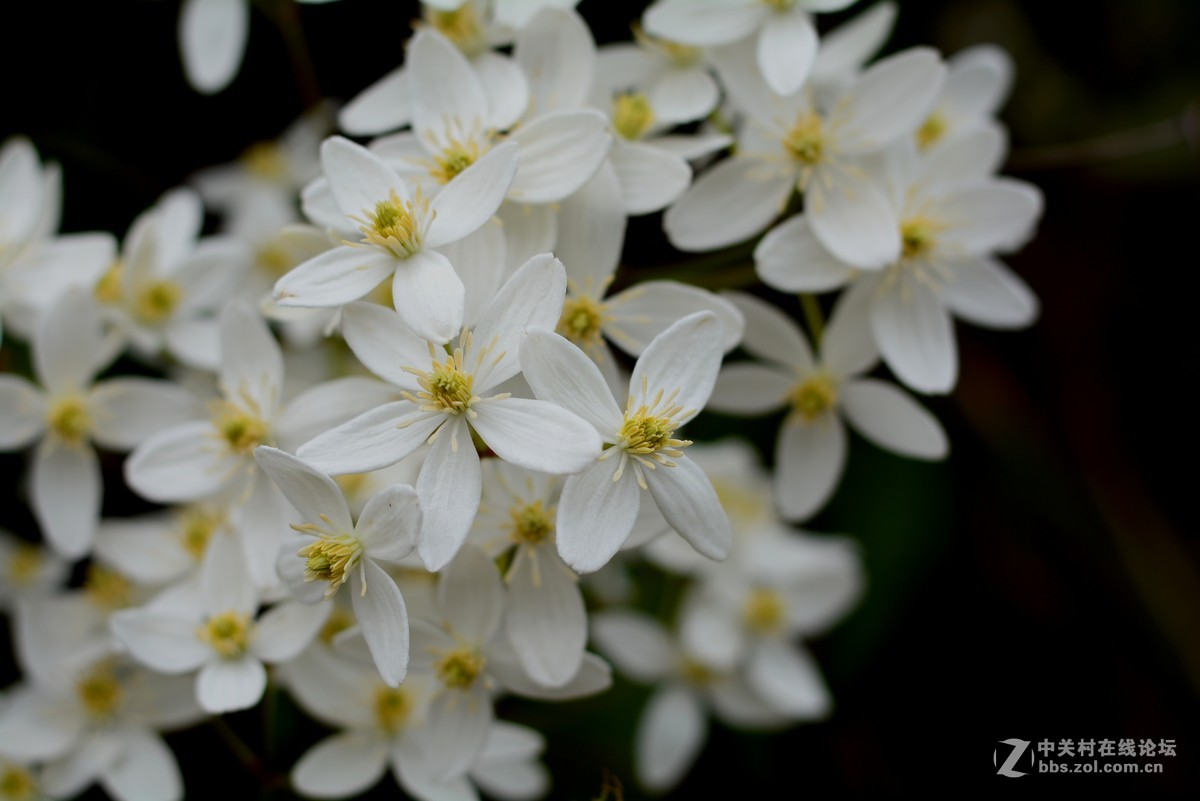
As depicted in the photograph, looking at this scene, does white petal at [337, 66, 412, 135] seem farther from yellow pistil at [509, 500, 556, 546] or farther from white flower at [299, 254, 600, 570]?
yellow pistil at [509, 500, 556, 546]

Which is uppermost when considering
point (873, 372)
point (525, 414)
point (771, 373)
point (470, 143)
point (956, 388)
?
point (470, 143)

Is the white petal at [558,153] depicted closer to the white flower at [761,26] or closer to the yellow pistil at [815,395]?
the white flower at [761,26]

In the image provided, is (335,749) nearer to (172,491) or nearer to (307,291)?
(172,491)

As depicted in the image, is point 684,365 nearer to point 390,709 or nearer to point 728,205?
point 728,205

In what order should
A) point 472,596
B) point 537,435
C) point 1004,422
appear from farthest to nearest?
point 1004,422 < point 472,596 < point 537,435

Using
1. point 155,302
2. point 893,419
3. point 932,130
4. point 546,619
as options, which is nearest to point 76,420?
point 155,302

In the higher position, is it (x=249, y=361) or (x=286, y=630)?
(x=249, y=361)

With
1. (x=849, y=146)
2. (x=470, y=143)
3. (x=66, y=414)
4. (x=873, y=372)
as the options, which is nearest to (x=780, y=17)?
(x=849, y=146)

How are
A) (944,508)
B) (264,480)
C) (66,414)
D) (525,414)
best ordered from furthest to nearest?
(944,508), (66,414), (264,480), (525,414)
